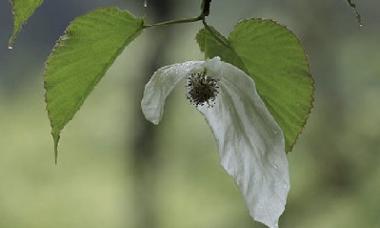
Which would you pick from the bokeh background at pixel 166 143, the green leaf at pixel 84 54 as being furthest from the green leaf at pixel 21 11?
the bokeh background at pixel 166 143

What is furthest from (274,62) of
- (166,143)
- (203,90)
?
(166,143)

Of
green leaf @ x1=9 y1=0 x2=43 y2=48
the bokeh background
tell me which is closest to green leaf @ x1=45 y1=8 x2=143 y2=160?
green leaf @ x1=9 y1=0 x2=43 y2=48

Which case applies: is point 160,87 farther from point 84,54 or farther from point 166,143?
point 166,143

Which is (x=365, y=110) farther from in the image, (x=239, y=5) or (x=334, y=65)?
(x=239, y=5)

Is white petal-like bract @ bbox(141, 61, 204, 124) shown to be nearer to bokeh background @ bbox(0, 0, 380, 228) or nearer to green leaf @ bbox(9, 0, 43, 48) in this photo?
green leaf @ bbox(9, 0, 43, 48)

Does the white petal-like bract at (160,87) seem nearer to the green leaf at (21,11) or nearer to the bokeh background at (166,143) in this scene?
the green leaf at (21,11)

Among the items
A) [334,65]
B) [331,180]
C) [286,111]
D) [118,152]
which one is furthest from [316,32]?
[286,111]

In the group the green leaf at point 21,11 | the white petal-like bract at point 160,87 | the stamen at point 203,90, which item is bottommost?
the stamen at point 203,90
